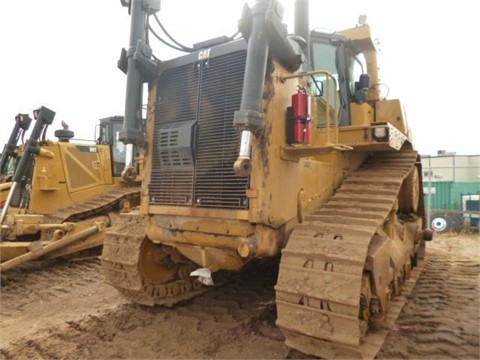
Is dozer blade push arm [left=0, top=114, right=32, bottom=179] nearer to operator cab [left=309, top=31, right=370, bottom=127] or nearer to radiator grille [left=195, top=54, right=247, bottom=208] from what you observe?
radiator grille [left=195, top=54, right=247, bottom=208]

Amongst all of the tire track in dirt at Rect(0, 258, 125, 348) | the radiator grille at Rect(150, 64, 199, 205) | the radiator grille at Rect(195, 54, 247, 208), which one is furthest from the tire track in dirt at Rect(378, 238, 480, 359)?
the tire track in dirt at Rect(0, 258, 125, 348)

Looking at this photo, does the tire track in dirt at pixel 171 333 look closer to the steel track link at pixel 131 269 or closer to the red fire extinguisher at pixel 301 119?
the steel track link at pixel 131 269

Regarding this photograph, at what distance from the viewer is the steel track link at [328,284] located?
2.59 metres

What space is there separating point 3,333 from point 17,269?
3001 mm

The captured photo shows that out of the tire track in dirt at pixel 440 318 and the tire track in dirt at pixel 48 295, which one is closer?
the tire track in dirt at pixel 440 318

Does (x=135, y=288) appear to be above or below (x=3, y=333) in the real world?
above

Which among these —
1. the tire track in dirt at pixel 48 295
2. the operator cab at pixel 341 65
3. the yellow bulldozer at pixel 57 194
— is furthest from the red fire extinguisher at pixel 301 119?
the yellow bulldozer at pixel 57 194

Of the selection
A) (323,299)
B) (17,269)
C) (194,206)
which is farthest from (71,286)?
(323,299)

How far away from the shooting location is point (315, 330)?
2643mm

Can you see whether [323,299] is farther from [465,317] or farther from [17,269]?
[17,269]

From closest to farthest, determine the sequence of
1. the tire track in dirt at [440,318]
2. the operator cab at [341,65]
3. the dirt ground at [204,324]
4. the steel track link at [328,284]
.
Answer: the steel track link at [328,284], the tire track in dirt at [440,318], the dirt ground at [204,324], the operator cab at [341,65]

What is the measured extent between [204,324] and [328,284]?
5.66 ft

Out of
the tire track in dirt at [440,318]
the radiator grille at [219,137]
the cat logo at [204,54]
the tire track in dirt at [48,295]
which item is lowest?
the tire track in dirt at [48,295]

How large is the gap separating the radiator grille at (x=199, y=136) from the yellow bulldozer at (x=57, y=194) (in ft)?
11.0
